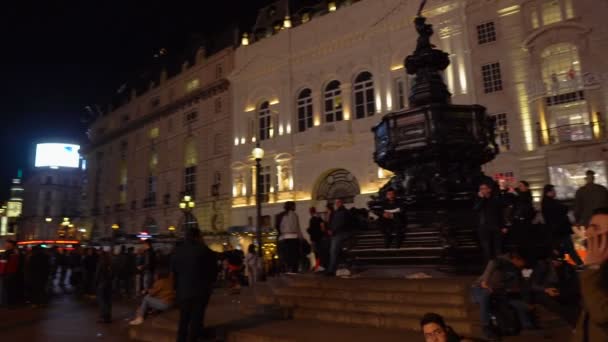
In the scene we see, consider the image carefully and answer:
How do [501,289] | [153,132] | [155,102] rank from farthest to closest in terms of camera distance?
[155,102]
[153,132]
[501,289]

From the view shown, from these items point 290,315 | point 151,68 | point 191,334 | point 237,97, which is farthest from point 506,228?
point 151,68

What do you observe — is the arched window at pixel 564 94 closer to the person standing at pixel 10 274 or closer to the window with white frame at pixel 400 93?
the window with white frame at pixel 400 93

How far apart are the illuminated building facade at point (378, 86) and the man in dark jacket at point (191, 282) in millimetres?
19012

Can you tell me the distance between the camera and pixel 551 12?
21.3m

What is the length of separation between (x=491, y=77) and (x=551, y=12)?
13.2 feet

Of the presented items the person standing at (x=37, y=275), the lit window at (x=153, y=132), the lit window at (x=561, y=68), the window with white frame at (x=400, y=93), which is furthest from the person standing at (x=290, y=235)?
the lit window at (x=153, y=132)

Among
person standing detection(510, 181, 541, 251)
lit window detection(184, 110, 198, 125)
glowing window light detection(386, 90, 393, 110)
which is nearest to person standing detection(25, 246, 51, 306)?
person standing detection(510, 181, 541, 251)

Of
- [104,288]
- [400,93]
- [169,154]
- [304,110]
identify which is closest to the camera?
[104,288]

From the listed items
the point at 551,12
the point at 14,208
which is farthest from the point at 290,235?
the point at 14,208

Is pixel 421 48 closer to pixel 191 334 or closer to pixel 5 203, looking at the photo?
pixel 191 334

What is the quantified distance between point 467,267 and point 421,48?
16.9 feet

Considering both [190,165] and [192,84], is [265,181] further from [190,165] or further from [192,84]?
[192,84]

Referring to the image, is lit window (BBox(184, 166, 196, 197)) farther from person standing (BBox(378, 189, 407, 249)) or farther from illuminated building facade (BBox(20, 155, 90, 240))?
illuminated building facade (BBox(20, 155, 90, 240))

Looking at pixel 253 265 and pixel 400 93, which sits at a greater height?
pixel 400 93
